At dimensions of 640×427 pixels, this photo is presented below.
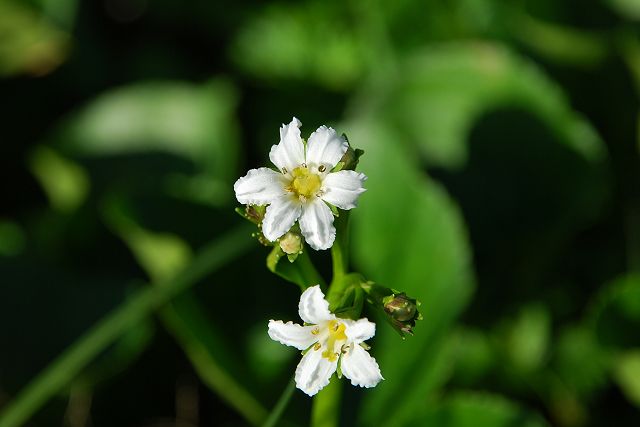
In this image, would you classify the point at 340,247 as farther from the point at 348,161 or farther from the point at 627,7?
the point at 627,7

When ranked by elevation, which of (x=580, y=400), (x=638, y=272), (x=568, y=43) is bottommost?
(x=580, y=400)

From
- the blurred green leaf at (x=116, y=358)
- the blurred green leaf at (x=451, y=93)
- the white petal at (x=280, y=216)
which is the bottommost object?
the blurred green leaf at (x=116, y=358)

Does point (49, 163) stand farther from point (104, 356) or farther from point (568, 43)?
point (568, 43)

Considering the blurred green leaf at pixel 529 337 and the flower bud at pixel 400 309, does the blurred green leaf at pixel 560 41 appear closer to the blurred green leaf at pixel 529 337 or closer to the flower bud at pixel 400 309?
the blurred green leaf at pixel 529 337

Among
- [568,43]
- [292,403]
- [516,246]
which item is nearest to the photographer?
[292,403]

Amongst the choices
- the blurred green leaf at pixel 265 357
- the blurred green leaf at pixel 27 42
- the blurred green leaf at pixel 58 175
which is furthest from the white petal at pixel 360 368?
the blurred green leaf at pixel 27 42

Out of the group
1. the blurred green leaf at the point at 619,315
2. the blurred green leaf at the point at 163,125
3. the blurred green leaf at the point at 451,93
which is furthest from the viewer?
the blurred green leaf at the point at 163,125

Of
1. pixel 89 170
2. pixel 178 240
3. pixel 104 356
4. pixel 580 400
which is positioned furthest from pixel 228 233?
pixel 580 400
